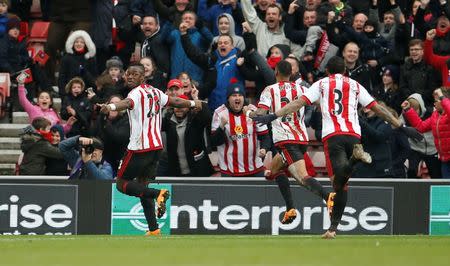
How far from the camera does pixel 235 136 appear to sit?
20.7 m

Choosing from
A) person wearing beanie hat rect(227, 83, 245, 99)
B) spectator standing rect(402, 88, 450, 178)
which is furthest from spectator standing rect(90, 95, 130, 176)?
spectator standing rect(402, 88, 450, 178)

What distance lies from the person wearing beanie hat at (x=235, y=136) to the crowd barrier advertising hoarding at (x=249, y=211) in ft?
1.66

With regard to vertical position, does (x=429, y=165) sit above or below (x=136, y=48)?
below

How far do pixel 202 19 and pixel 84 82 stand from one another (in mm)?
2384

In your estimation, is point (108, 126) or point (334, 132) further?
point (108, 126)

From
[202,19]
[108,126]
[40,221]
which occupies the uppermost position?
[202,19]

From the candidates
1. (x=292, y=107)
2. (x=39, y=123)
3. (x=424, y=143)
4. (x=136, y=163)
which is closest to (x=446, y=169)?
(x=424, y=143)

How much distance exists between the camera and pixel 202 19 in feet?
76.3

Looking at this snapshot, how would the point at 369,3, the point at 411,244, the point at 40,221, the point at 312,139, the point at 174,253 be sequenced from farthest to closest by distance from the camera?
the point at 369,3
the point at 312,139
the point at 40,221
the point at 411,244
the point at 174,253

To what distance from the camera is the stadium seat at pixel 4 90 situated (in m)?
22.8

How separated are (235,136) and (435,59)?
12.4 ft

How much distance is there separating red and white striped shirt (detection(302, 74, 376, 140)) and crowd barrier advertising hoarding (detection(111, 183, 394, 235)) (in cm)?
372

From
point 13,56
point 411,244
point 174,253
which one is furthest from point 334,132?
point 13,56

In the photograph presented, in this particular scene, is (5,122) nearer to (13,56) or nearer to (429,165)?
(13,56)
